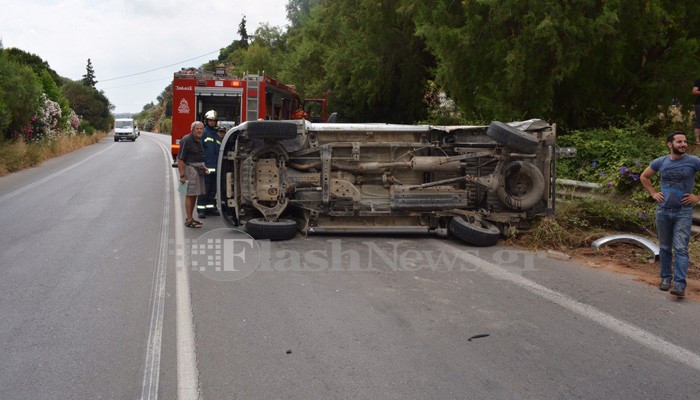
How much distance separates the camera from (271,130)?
841 centimetres

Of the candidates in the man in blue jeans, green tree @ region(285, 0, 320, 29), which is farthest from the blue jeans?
green tree @ region(285, 0, 320, 29)

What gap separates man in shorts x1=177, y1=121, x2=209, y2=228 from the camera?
9750 millimetres

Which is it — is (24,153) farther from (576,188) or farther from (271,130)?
(576,188)

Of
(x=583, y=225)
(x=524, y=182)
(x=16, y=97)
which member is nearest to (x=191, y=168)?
(x=524, y=182)

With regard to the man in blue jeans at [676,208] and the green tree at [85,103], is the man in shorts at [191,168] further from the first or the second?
the green tree at [85,103]

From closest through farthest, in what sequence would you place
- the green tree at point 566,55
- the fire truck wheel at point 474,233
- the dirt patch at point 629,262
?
the dirt patch at point 629,262
the fire truck wheel at point 474,233
the green tree at point 566,55

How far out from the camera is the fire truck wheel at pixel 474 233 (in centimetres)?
808

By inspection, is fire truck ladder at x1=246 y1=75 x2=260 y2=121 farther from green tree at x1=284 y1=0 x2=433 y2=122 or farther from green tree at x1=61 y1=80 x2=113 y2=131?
green tree at x1=61 y1=80 x2=113 y2=131

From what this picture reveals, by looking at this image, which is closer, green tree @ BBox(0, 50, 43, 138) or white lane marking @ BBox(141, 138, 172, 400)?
white lane marking @ BBox(141, 138, 172, 400)

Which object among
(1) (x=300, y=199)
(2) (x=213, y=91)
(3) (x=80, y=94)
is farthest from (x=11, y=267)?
(3) (x=80, y=94)

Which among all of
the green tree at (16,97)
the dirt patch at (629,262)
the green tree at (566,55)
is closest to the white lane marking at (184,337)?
the dirt patch at (629,262)

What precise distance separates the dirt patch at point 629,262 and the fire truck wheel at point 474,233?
0.99m

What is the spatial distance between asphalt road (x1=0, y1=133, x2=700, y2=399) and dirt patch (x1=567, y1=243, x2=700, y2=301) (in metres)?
0.30

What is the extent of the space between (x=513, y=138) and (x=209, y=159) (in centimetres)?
514
